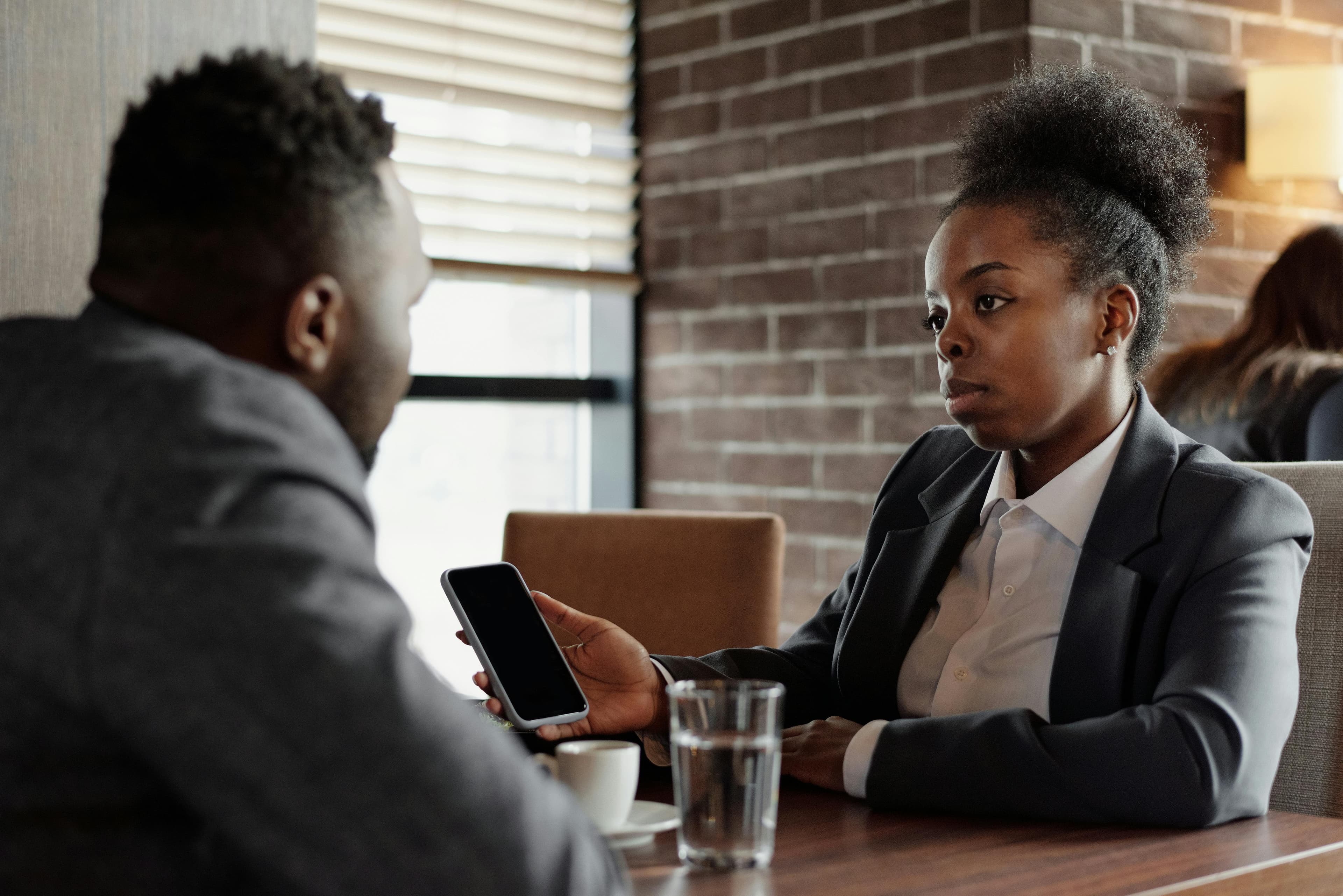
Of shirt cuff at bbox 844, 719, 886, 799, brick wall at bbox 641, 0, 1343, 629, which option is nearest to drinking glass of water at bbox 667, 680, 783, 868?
shirt cuff at bbox 844, 719, 886, 799

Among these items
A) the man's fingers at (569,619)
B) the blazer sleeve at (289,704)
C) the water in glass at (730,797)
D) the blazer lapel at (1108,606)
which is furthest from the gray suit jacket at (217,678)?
the blazer lapel at (1108,606)

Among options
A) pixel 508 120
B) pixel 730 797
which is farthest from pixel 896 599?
pixel 508 120

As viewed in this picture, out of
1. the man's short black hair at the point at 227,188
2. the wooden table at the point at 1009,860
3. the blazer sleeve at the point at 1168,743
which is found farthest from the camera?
the blazer sleeve at the point at 1168,743

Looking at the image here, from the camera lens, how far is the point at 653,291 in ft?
10.4

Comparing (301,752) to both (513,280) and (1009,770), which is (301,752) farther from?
(513,280)

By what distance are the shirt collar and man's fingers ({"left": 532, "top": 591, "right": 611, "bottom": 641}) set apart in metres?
0.49

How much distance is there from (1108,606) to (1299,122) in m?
1.67

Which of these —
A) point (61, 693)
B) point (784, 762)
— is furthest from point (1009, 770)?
point (61, 693)

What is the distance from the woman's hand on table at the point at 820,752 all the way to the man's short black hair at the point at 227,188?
0.67 meters

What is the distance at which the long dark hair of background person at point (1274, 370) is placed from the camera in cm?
242

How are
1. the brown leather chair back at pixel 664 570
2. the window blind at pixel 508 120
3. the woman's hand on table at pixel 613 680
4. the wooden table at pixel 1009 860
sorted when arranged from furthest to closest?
the window blind at pixel 508 120 → the brown leather chair back at pixel 664 570 → the woman's hand on table at pixel 613 680 → the wooden table at pixel 1009 860

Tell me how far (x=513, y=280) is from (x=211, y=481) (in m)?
2.36

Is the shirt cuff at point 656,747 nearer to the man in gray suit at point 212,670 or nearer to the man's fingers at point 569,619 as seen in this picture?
the man's fingers at point 569,619

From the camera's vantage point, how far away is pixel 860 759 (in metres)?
1.16
